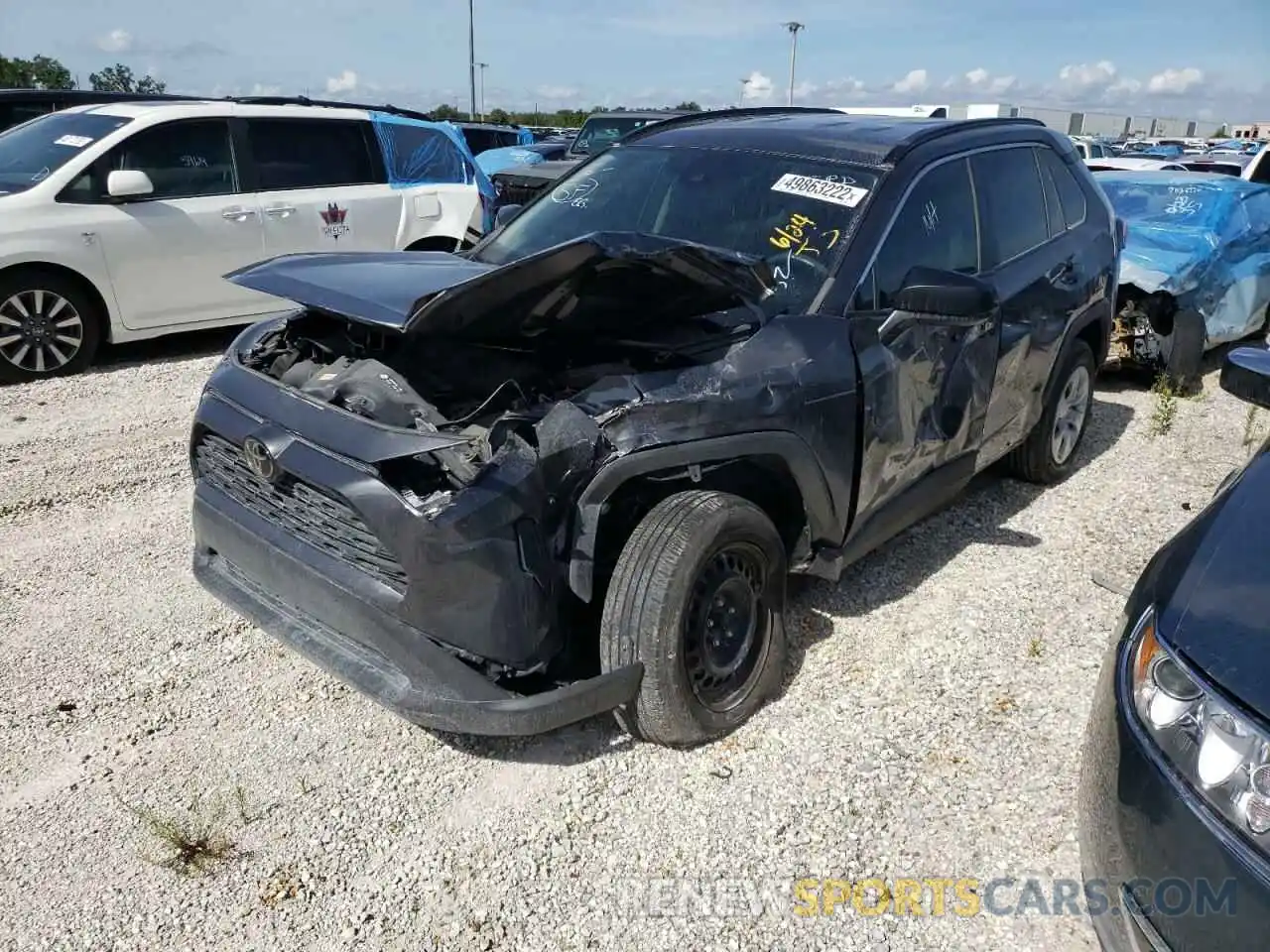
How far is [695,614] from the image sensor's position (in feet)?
9.37

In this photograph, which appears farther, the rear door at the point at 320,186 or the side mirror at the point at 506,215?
the rear door at the point at 320,186

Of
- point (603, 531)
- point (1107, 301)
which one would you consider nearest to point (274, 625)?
point (603, 531)

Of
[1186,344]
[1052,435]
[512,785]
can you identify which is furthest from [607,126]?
[512,785]

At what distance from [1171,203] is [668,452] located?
22.5 feet

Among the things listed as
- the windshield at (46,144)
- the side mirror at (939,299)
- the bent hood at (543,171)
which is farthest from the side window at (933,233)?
the bent hood at (543,171)

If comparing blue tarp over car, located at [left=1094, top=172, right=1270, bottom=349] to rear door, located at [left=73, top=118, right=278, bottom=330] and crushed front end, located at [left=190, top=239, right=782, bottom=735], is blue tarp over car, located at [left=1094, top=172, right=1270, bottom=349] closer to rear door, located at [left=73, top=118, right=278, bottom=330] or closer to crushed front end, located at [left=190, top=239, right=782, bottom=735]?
crushed front end, located at [left=190, top=239, right=782, bottom=735]

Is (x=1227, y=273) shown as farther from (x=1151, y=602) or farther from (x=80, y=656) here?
(x=80, y=656)

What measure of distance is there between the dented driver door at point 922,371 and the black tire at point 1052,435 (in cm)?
101

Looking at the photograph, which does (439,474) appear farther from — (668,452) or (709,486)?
(709,486)

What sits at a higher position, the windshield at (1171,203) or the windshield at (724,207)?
the windshield at (724,207)

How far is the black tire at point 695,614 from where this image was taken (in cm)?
271

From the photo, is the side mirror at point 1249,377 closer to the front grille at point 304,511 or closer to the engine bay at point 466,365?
the engine bay at point 466,365

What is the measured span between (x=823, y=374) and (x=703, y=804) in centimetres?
136

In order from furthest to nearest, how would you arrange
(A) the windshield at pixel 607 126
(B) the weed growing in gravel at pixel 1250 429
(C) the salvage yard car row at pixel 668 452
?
(A) the windshield at pixel 607 126
(B) the weed growing in gravel at pixel 1250 429
(C) the salvage yard car row at pixel 668 452
